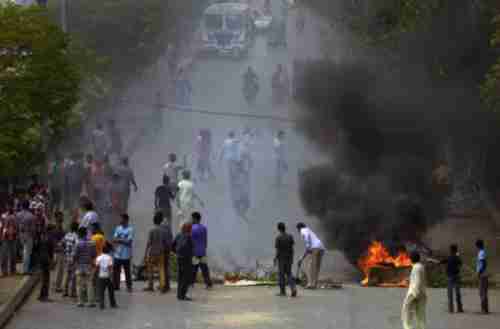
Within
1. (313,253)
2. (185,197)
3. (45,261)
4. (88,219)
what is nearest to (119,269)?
(88,219)

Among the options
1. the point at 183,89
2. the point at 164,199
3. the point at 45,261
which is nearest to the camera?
the point at 45,261

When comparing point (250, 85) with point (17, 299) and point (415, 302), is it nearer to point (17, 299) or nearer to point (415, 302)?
point (17, 299)

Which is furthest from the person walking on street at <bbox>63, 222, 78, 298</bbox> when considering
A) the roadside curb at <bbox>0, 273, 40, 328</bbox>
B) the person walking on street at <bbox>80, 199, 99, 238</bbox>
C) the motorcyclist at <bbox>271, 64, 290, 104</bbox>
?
the motorcyclist at <bbox>271, 64, 290, 104</bbox>

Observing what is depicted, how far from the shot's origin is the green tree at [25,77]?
1869cm

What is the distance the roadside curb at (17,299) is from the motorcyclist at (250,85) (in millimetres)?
21156

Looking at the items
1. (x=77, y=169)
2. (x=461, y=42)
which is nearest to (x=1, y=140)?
(x=77, y=169)

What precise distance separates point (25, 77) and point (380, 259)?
7.15 m

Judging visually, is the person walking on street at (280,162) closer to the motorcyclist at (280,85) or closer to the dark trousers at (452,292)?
the motorcyclist at (280,85)

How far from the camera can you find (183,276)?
19.1 metres

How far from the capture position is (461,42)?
28.6m

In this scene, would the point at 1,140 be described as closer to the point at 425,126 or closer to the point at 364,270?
the point at 364,270

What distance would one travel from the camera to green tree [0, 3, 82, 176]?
1869cm

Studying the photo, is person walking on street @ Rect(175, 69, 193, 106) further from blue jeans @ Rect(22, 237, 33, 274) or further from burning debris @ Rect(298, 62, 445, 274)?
blue jeans @ Rect(22, 237, 33, 274)

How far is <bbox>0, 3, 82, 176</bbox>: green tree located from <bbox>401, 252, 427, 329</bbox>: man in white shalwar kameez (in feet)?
21.5
